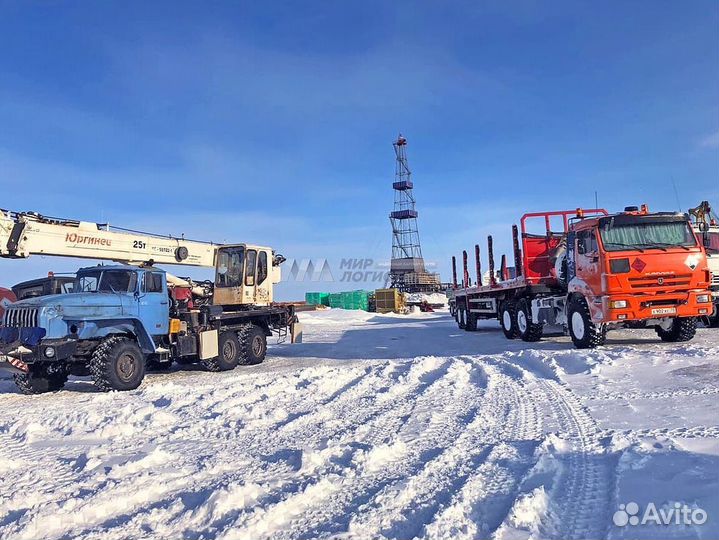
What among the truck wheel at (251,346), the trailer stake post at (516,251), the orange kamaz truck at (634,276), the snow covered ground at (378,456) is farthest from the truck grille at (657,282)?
the truck wheel at (251,346)

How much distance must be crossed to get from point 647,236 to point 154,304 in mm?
10318

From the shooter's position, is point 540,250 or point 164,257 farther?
point 540,250

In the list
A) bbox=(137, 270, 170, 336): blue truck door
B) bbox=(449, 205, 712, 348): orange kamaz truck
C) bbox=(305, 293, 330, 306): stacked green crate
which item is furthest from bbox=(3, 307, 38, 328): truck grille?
bbox=(305, 293, 330, 306): stacked green crate

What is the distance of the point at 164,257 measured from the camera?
556 inches

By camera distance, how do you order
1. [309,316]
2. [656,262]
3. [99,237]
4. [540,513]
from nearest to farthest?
[540,513]
[656,262]
[99,237]
[309,316]

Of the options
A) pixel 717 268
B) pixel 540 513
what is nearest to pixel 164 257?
pixel 540 513

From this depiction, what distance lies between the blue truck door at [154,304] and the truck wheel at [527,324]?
9474mm

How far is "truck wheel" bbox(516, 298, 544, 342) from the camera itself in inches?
596

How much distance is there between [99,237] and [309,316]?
25920mm

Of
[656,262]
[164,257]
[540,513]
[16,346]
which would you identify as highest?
[164,257]

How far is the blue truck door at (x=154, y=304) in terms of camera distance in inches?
443

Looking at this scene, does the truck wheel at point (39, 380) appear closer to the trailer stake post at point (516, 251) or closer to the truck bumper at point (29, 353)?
the truck bumper at point (29, 353)

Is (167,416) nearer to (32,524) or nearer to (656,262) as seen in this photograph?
(32,524)

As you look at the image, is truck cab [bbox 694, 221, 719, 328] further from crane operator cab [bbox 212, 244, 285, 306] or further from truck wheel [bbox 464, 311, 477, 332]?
crane operator cab [bbox 212, 244, 285, 306]
